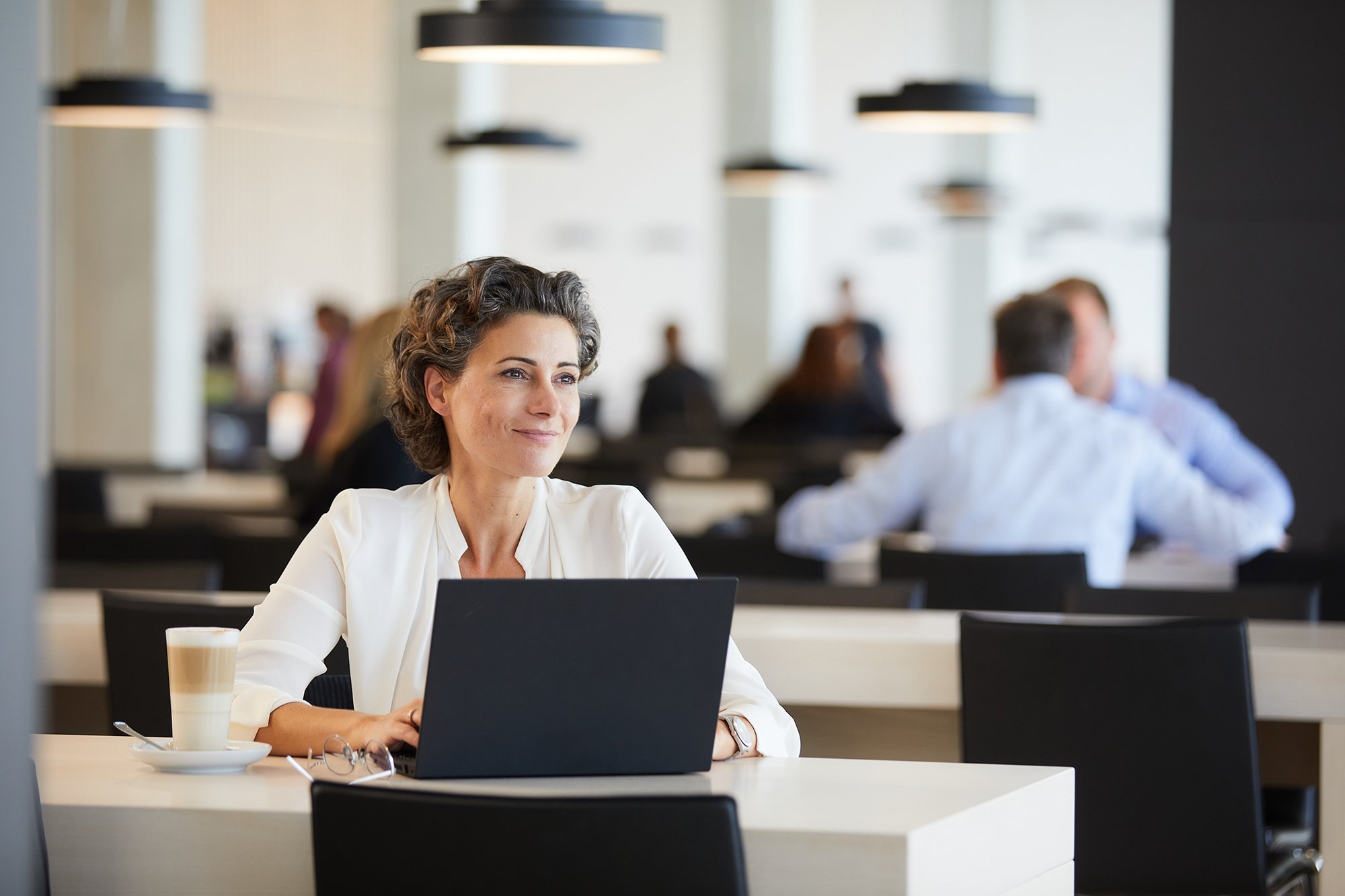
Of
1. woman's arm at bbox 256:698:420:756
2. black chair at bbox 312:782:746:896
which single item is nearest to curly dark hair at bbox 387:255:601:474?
woman's arm at bbox 256:698:420:756

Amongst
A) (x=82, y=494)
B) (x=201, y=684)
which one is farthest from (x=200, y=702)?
(x=82, y=494)

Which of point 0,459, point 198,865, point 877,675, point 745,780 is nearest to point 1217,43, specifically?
point 877,675

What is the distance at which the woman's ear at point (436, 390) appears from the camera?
2.29m

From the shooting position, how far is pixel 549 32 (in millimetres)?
3529

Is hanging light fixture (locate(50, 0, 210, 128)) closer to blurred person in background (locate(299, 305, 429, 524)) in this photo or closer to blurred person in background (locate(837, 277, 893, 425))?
blurred person in background (locate(299, 305, 429, 524))

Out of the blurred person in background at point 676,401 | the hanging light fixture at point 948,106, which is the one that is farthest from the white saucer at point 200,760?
the blurred person in background at point 676,401

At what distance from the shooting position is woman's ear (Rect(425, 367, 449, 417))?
90.0 inches

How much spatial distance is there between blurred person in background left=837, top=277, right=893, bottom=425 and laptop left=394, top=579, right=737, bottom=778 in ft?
28.7

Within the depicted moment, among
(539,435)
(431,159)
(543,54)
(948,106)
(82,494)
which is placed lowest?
(82,494)

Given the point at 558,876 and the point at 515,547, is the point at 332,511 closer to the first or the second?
the point at 515,547

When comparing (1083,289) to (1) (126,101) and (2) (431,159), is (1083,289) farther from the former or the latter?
(2) (431,159)

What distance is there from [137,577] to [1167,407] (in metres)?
2.90

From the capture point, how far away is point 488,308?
7.24ft

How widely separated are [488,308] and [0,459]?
1169 mm
